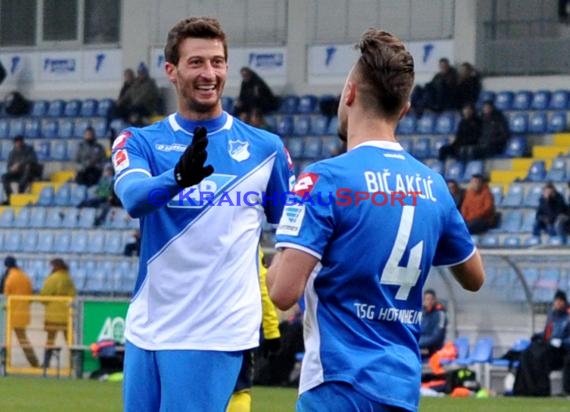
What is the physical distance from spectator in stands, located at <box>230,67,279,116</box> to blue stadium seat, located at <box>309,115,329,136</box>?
0.80 meters

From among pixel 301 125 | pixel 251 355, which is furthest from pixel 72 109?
pixel 251 355

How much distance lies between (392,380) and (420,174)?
573 millimetres

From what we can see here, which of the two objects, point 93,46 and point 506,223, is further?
point 93,46

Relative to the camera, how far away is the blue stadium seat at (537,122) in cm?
2269

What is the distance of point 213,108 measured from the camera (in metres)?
5.51

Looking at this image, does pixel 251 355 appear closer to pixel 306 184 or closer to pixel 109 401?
pixel 306 184

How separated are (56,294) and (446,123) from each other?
22.1 feet

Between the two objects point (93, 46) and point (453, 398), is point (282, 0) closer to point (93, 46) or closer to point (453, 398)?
point (93, 46)

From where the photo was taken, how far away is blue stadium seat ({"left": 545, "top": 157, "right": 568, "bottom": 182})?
2123cm

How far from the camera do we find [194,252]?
17.6 feet

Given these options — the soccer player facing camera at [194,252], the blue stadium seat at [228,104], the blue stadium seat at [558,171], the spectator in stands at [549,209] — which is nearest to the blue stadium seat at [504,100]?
the blue stadium seat at [558,171]

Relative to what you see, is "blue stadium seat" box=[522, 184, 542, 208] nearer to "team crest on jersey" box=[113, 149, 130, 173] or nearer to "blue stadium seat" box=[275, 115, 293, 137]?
"blue stadium seat" box=[275, 115, 293, 137]

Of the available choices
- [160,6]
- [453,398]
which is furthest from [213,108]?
[160,6]

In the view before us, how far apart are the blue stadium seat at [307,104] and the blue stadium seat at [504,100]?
132 inches
